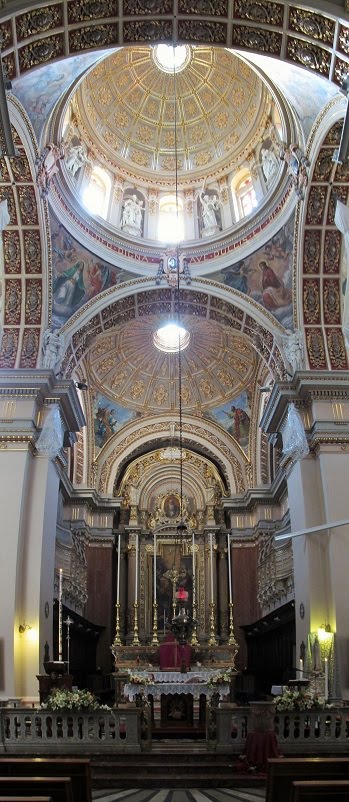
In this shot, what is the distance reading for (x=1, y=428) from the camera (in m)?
16.5

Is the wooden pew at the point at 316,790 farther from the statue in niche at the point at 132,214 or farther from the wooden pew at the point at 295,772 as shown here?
the statue in niche at the point at 132,214

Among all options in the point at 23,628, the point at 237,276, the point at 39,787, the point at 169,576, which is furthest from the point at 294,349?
the point at 39,787

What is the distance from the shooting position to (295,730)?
11.5 m

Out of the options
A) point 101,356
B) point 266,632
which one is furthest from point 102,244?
point 266,632

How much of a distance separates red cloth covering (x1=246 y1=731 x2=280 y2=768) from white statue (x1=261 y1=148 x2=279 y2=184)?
13.4 meters

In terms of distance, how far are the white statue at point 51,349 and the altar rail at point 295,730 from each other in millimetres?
9261

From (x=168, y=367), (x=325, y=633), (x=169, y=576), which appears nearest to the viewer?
(x=325, y=633)

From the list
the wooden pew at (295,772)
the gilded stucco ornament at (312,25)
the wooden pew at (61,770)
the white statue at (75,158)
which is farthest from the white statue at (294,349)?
the wooden pew at (61,770)

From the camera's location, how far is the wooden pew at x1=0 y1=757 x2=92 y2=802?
7035 millimetres

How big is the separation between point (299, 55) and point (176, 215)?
913 cm

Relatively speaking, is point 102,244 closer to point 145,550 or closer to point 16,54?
point 16,54

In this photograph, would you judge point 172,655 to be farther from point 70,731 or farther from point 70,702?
point 70,702

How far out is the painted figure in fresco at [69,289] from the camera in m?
18.6

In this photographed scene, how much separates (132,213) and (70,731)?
14.2 m
